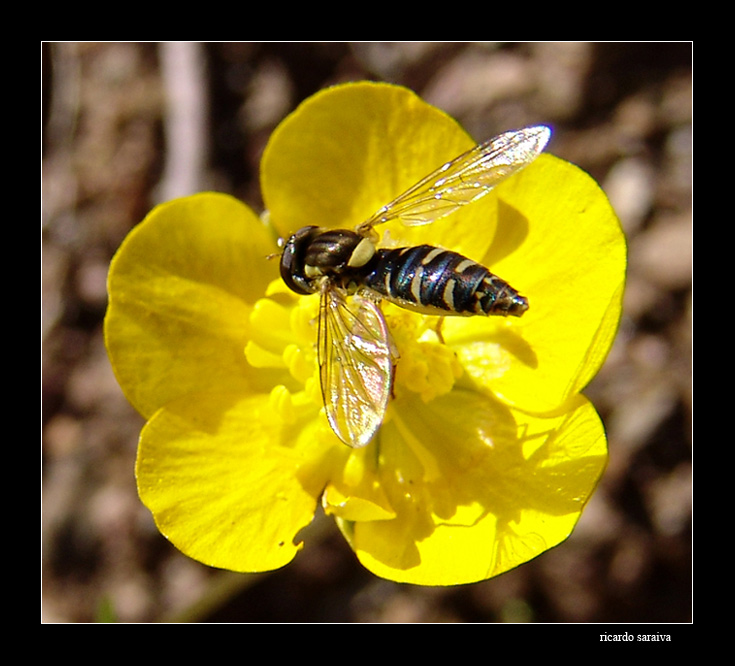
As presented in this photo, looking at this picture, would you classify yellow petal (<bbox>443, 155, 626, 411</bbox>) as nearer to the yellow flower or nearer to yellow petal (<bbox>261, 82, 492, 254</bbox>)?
the yellow flower

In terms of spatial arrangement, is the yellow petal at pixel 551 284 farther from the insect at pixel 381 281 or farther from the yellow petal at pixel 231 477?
the yellow petal at pixel 231 477

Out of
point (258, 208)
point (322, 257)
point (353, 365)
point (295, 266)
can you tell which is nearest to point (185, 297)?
point (295, 266)

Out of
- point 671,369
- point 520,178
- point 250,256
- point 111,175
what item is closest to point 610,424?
point 671,369

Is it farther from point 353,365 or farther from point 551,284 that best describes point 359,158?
point 353,365

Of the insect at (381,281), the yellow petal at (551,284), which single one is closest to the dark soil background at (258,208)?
the yellow petal at (551,284)

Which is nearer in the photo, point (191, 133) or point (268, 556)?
point (268, 556)

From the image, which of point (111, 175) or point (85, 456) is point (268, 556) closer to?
point (85, 456)
